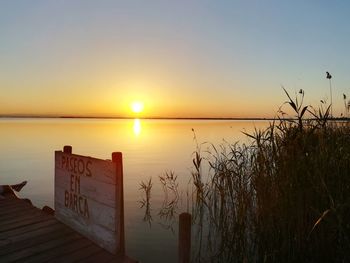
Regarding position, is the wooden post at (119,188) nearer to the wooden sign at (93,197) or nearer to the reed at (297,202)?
the wooden sign at (93,197)

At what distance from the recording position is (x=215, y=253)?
20.8ft

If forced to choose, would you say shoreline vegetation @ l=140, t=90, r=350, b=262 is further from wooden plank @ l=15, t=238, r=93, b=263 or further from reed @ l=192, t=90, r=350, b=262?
wooden plank @ l=15, t=238, r=93, b=263

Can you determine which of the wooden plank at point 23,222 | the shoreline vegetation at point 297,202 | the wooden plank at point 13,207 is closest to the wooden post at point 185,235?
the shoreline vegetation at point 297,202

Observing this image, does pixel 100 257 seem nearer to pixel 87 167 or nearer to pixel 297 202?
→ pixel 87 167

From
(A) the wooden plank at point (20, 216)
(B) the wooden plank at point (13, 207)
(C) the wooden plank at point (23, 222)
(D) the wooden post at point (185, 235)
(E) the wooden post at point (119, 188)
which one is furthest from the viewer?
(B) the wooden plank at point (13, 207)

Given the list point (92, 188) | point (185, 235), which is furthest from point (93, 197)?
point (185, 235)

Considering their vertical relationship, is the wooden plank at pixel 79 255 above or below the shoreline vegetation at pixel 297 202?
below

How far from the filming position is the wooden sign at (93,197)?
4039 millimetres

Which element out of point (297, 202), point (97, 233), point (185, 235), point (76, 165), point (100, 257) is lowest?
point (100, 257)

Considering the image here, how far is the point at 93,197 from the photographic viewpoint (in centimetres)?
446

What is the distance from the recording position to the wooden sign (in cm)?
404

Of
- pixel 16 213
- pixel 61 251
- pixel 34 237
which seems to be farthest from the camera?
pixel 16 213

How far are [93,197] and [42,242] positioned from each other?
1.02 m

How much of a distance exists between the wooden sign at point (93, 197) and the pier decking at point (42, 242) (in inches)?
5.3
